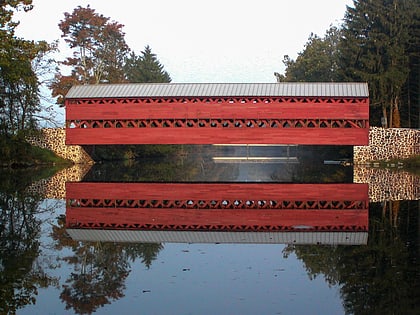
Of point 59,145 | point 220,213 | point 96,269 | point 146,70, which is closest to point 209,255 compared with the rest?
point 96,269

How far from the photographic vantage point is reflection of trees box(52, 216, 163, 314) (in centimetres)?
662

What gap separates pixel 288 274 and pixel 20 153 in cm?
2686

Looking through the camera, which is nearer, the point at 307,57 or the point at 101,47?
the point at 101,47

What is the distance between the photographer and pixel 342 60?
4225 cm

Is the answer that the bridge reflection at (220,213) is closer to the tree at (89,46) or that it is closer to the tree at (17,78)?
the tree at (17,78)

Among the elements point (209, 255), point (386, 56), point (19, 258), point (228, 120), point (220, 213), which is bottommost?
point (19, 258)

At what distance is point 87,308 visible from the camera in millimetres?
6277

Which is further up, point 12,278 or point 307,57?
point 307,57

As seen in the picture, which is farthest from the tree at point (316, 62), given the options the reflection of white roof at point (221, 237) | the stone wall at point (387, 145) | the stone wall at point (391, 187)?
the reflection of white roof at point (221, 237)

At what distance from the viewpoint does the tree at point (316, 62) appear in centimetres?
6143

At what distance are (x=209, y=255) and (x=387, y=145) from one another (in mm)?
26963

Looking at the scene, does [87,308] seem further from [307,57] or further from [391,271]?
[307,57]

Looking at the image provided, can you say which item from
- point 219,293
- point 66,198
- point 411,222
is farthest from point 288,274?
point 66,198

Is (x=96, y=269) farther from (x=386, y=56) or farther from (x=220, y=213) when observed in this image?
(x=386, y=56)
